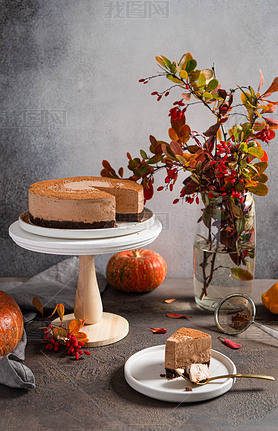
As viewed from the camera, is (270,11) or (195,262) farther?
(270,11)

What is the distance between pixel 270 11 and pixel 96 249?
103cm

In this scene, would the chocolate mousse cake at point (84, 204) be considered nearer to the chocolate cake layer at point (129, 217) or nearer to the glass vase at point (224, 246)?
the chocolate cake layer at point (129, 217)

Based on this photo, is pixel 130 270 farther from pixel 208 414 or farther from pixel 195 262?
pixel 208 414

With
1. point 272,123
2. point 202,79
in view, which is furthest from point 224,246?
point 202,79

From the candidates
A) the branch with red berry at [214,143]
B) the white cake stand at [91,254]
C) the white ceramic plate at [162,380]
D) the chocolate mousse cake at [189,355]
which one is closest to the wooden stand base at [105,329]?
the white cake stand at [91,254]

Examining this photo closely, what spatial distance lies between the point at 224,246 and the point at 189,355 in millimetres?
411

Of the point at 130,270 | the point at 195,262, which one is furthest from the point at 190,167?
the point at 130,270

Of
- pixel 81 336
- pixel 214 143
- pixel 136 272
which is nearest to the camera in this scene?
pixel 81 336

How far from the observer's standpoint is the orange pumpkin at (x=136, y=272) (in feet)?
5.24

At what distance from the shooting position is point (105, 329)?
1.34 meters

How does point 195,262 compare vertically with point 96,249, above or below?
below

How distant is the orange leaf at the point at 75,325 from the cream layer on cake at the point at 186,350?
10.2 inches

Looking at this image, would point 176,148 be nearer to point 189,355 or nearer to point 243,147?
point 243,147

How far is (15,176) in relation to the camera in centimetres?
175
